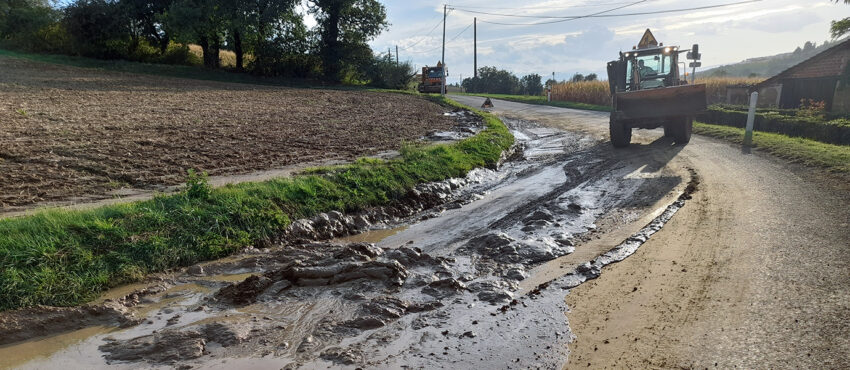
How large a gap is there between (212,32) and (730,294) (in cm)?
4324

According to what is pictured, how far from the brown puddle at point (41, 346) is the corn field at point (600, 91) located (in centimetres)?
3232

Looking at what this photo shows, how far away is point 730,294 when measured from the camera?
457 cm

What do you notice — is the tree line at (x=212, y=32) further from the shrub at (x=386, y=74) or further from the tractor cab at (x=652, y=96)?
the tractor cab at (x=652, y=96)

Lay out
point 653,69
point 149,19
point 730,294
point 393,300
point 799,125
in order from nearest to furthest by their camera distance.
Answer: point 730,294 < point 393,300 < point 653,69 < point 799,125 < point 149,19

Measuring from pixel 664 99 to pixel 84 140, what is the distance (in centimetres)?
1370

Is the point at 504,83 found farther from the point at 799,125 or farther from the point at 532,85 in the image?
the point at 799,125

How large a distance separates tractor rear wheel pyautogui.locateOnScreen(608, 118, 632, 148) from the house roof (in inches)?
766

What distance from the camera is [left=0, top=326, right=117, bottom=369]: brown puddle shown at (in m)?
3.98

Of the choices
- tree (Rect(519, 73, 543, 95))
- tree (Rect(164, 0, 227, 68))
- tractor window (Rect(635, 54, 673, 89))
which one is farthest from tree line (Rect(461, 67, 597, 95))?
tractor window (Rect(635, 54, 673, 89))

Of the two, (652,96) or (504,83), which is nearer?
(652,96)

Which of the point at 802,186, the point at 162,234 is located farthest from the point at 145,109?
the point at 802,186

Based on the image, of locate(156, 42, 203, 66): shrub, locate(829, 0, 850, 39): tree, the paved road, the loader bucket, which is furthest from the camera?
locate(156, 42, 203, 66): shrub

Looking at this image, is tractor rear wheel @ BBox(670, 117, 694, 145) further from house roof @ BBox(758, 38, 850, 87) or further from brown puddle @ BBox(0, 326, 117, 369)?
house roof @ BBox(758, 38, 850, 87)

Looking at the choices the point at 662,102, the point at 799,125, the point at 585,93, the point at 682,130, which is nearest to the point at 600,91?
the point at 585,93
